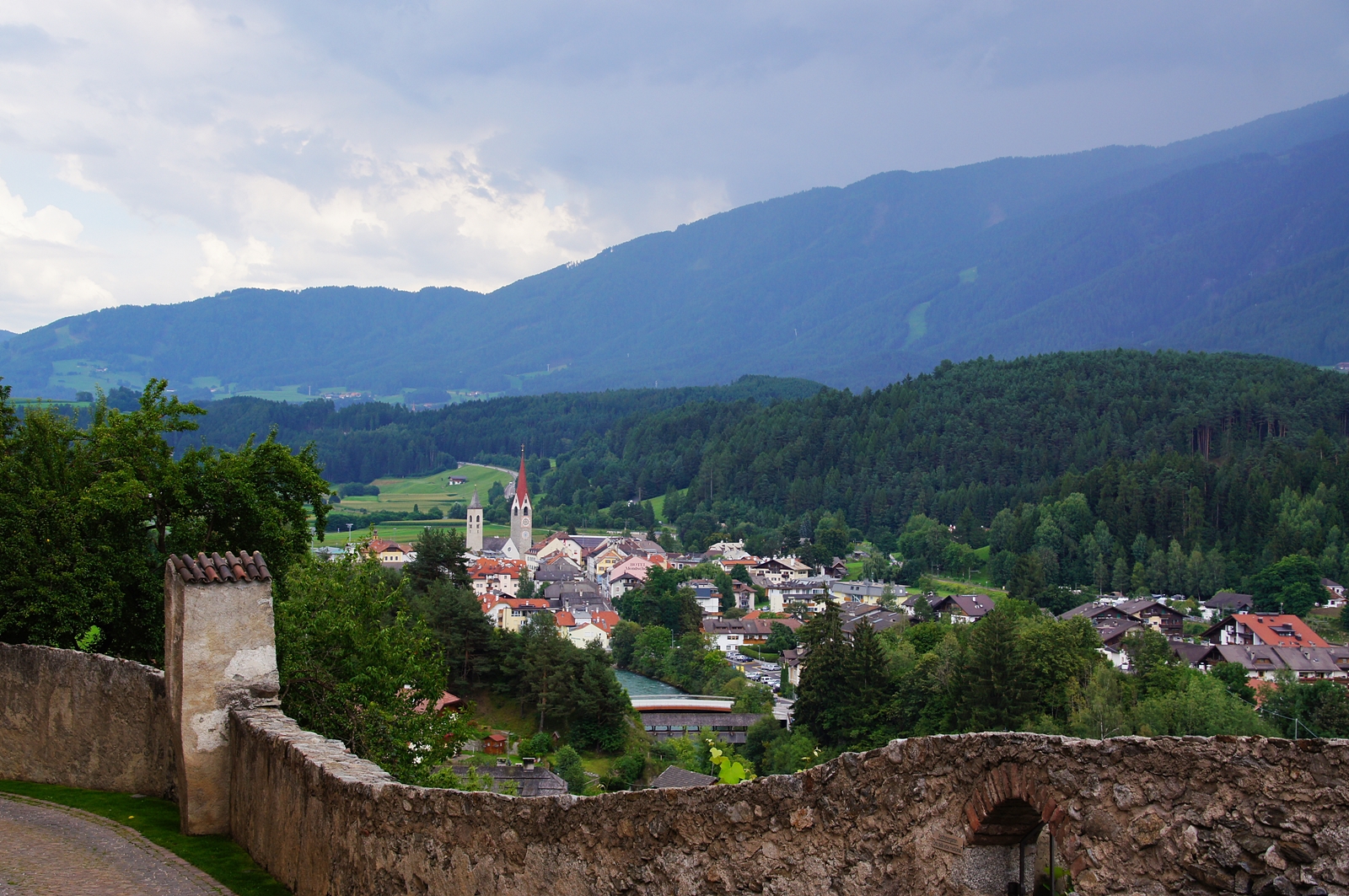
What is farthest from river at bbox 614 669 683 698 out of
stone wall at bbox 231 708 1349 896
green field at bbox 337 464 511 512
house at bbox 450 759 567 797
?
green field at bbox 337 464 511 512

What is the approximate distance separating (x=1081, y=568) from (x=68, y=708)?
105875mm

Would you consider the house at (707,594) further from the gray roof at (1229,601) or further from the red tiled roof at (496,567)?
the gray roof at (1229,601)

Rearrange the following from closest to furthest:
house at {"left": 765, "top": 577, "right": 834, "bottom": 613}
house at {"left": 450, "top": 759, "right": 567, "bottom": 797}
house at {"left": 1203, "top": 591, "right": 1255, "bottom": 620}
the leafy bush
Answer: house at {"left": 450, "top": 759, "right": 567, "bottom": 797} < the leafy bush < house at {"left": 1203, "top": 591, "right": 1255, "bottom": 620} < house at {"left": 765, "top": 577, "right": 834, "bottom": 613}

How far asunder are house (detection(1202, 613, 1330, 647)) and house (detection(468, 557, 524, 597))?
5277 centimetres

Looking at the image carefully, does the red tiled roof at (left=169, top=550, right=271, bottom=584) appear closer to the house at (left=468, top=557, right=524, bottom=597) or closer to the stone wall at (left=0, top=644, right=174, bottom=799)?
the stone wall at (left=0, top=644, right=174, bottom=799)

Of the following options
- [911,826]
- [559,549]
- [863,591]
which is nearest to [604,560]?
[559,549]

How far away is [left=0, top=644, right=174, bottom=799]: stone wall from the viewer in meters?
11.8

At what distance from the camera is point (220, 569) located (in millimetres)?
10484

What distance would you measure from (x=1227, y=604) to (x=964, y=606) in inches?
846

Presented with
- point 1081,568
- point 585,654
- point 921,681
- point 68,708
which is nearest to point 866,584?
point 1081,568

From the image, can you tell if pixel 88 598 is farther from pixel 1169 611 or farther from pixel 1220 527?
pixel 1220 527

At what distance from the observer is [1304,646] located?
225ft

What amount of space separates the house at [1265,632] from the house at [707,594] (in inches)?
1412

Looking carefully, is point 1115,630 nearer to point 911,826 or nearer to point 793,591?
point 793,591
